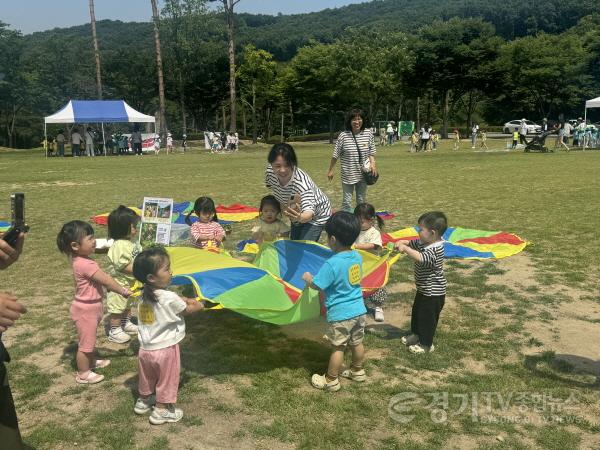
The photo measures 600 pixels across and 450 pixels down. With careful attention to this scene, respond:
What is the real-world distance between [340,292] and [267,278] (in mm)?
1078

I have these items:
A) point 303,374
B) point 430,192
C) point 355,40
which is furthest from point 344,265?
point 355,40

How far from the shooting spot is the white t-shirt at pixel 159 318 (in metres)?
3.46

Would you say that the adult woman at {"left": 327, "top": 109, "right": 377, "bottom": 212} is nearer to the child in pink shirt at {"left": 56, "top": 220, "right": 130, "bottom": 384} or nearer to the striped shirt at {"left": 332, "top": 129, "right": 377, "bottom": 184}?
the striped shirt at {"left": 332, "top": 129, "right": 377, "bottom": 184}

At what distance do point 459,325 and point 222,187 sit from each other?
10875mm

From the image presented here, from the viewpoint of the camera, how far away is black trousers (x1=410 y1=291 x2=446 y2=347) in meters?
4.46

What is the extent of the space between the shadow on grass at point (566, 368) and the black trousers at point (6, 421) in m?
3.45

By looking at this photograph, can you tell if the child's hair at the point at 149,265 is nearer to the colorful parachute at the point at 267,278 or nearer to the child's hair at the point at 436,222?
the colorful parachute at the point at 267,278

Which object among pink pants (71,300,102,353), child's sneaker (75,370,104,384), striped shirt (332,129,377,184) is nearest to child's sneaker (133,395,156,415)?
child's sneaker (75,370,104,384)

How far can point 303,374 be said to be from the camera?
4.12m

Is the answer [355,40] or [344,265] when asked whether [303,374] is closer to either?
[344,265]

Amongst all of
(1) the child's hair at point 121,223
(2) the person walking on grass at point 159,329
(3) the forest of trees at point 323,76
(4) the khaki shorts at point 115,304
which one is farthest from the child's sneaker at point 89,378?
(3) the forest of trees at point 323,76

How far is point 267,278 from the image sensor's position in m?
4.80

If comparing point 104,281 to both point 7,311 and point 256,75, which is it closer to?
point 7,311

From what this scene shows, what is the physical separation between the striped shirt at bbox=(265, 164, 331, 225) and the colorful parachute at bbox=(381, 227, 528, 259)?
2.69 metres
